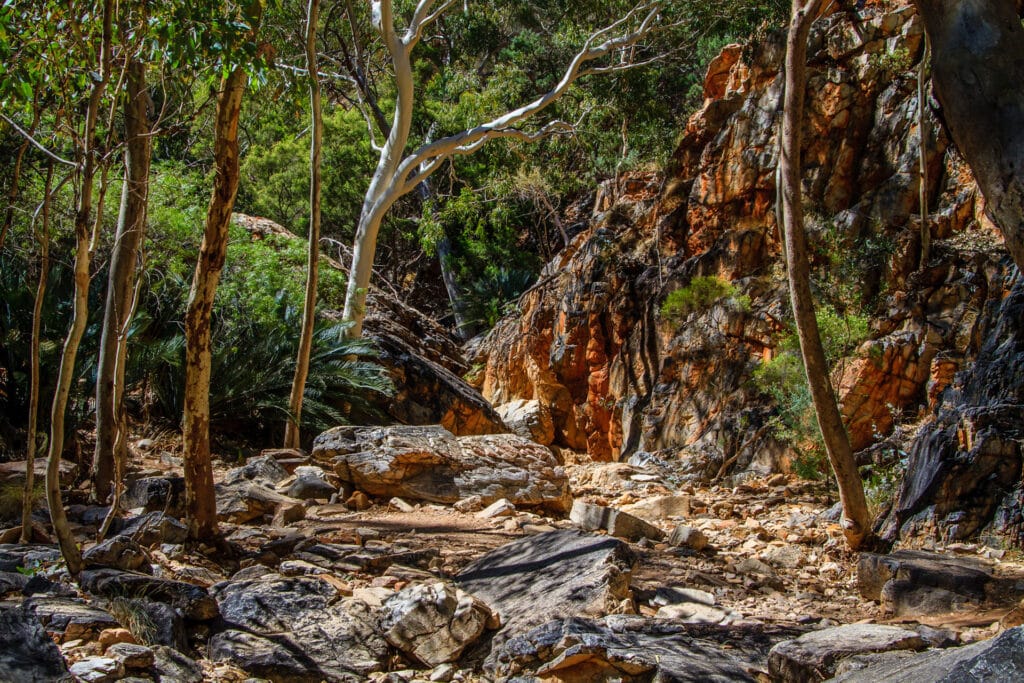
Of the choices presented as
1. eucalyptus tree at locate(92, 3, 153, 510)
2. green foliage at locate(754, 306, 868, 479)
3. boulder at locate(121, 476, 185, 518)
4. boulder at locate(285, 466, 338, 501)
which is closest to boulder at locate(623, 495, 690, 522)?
green foliage at locate(754, 306, 868, 479)

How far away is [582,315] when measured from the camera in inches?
635

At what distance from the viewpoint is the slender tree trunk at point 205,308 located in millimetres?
5297

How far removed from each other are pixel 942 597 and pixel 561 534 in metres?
2.31

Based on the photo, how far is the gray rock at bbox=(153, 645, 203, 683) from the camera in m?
3.69

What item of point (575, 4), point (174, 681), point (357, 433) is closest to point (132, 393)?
point (357, 433)

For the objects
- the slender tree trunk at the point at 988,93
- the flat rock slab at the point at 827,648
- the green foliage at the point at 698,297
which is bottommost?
the flat rock slab at the point at 827,648

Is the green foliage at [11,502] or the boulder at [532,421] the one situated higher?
the boulder at [532,421]

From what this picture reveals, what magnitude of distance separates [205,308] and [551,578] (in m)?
2.69

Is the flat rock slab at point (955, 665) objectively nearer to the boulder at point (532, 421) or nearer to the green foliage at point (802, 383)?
the green foliage at point (802, 383)

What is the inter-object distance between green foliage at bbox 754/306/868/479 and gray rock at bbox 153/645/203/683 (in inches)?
289

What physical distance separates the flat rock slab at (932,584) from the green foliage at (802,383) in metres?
3.96

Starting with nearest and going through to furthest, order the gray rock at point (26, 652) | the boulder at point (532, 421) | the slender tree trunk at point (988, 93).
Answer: the slender tree trunk at point (988, 93) → the gray rock at point (26, 652) → the boulder at point (532, 421)

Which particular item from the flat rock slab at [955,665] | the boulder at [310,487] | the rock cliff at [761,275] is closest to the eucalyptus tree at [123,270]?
the boulder at [310,487]

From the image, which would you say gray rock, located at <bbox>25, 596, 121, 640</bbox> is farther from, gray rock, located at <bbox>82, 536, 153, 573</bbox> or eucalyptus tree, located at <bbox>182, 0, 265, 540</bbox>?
eucalyptus tree, located at <bbox>182, 0, 265, 540</bbox>
